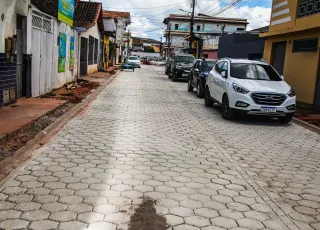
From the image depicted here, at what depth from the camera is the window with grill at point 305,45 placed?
13.7 metres

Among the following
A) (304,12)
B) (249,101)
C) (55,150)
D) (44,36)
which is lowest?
(55,150)

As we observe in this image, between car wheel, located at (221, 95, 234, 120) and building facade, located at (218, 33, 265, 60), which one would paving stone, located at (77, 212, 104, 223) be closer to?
car wheel, located at (221, 95, 234, 120)

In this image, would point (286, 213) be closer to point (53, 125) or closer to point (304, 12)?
point (53, 125)

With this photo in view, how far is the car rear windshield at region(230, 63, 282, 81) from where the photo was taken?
1080cm

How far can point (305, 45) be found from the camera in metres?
14.5

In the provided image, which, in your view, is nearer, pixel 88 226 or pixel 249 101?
pixel 88 226

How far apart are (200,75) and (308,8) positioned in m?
5.03

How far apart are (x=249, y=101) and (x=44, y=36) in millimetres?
7267

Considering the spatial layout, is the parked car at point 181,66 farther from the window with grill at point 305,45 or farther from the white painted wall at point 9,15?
the white painted wall at point 9,15

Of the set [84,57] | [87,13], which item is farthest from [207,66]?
[87,13]

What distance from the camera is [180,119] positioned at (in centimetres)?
1000

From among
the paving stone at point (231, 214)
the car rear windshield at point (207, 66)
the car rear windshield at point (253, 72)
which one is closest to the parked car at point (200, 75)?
the car rear windshield at point (207, 66)

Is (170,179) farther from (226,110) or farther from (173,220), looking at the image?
(226,110)

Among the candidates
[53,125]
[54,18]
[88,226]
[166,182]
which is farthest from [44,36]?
[88,226]
